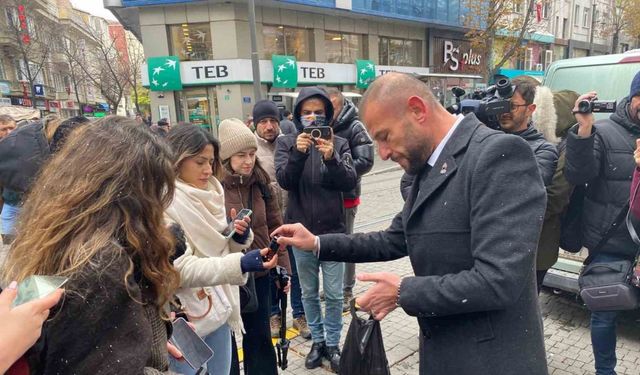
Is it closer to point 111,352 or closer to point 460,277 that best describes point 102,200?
point 111,352

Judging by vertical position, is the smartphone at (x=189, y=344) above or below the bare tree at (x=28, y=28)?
below

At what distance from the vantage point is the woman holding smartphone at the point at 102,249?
1.05m

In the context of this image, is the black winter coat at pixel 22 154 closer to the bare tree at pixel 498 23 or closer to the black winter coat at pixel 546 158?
the black winter coat at pixel 546 158

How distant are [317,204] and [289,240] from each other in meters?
1.25

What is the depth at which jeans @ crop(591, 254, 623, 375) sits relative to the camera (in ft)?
9.14

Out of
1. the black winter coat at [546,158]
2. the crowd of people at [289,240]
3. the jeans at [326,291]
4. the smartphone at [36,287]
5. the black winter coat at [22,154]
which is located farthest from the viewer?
the black winter coat at [22,154]

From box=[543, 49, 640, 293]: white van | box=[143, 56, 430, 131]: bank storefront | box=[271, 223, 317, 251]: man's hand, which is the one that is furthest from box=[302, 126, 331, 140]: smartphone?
box=[143, 56, 430, 131]: bank storefront

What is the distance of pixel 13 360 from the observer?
924 mm

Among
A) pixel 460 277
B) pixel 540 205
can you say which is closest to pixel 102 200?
pixel 460 277

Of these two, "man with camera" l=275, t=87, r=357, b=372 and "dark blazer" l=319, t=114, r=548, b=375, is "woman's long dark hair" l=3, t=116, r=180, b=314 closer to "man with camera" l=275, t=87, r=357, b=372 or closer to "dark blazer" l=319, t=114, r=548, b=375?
"dark blazer" l=319, t=114, r=548, b=375

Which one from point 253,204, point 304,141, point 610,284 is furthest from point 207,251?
point 610,284

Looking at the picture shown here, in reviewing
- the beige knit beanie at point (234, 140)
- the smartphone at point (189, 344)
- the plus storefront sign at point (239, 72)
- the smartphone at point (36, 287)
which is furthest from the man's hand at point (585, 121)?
the plus storefront sign at point (239, 72)

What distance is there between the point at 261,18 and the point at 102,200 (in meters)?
19.1

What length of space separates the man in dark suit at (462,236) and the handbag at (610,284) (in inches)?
54.0
